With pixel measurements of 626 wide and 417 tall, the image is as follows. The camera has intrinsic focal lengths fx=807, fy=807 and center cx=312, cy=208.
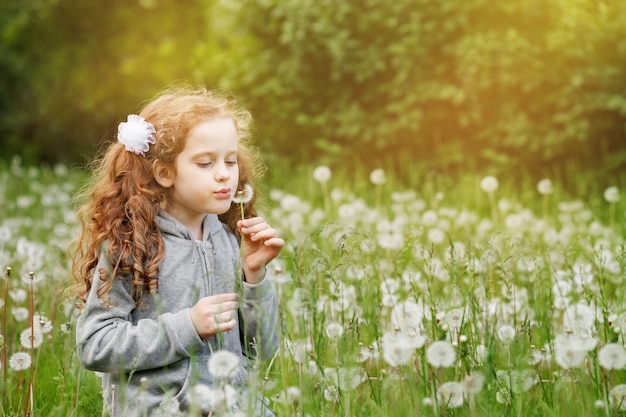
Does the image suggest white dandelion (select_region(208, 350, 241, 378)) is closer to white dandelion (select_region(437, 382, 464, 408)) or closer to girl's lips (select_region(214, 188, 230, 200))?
white dandelion (select_region(437, 382, 464, 408))

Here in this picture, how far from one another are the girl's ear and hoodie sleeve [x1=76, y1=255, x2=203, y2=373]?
1.04 feet

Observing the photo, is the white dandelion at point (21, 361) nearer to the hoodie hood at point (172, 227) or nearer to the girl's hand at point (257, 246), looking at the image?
the hoodie hood at point (172, 227)

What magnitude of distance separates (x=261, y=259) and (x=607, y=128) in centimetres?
540

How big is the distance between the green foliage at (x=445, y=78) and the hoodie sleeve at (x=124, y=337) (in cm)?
525

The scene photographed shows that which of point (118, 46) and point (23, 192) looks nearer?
point (23, 192)

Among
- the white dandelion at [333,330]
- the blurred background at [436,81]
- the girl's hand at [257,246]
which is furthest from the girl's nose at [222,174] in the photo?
the blurred background at [436,81]

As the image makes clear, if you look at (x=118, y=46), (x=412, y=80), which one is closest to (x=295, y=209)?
(x=412, y=80)

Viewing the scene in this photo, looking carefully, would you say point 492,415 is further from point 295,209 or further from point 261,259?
point 295,209

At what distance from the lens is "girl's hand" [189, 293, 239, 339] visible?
1982 millimetres

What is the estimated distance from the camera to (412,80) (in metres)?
7.39

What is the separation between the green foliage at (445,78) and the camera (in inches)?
265

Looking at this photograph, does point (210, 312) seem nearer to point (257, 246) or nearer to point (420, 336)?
point (257, 246)

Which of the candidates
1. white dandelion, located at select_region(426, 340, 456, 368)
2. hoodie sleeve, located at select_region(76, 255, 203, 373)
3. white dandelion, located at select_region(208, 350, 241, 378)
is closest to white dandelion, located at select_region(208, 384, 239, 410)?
white dandelion, located at select_region(208, 350, 241, 378)

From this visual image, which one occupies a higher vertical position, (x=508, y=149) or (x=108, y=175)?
(x=508, y=149)
